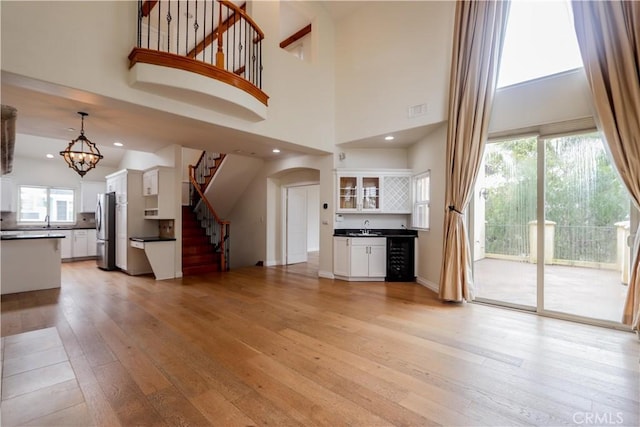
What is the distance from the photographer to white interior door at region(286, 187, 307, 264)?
760 cm

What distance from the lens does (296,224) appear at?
7773mm

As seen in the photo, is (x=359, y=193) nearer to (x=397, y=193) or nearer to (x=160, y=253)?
(x=397, y=193)

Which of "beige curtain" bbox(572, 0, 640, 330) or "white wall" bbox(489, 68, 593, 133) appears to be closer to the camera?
"beige curtain" bbox(572, 0, 640, 330)

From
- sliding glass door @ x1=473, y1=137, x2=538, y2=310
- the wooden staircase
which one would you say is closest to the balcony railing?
sliding glass door @ x1=473, y1=137, x2=538, y2=310

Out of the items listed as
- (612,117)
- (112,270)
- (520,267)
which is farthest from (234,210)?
(612,117)

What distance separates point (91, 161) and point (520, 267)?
270 inches

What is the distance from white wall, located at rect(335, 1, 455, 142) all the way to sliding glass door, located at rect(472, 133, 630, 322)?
1344 mm

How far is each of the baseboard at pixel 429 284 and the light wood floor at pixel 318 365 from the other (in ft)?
2.51

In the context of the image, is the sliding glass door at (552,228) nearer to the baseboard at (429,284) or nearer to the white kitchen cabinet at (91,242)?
the baseboard at (429,284)

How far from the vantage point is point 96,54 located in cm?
311

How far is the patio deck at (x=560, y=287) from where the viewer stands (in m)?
3.26

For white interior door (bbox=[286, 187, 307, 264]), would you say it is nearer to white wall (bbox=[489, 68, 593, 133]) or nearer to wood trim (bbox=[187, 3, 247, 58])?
wood trim (bbox=[187, 3, 247, 58])

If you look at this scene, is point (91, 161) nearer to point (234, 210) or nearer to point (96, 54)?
point (96, 54)

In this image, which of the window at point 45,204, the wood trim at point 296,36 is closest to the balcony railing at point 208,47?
the wood trim at point 296,36
